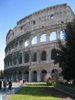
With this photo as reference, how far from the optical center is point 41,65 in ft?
87.4

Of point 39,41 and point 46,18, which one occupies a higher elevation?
point 46,18

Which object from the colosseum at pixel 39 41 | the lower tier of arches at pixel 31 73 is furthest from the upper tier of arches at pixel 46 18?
the lower tier of arches at pixel 31 73

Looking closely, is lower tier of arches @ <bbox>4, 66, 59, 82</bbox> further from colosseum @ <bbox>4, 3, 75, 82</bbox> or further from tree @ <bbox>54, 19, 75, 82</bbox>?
tree @ <bbox>54, 19, 75, 82</bbox>

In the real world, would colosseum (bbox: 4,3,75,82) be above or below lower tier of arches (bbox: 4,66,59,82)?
above

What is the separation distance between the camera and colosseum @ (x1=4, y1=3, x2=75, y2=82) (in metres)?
26.3

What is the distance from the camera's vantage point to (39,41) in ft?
92.2

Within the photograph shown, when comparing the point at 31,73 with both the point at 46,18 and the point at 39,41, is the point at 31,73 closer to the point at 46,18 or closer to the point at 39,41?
the point at 39,41

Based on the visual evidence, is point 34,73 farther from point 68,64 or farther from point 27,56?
point 68,64

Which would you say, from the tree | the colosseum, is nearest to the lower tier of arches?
the colosseum

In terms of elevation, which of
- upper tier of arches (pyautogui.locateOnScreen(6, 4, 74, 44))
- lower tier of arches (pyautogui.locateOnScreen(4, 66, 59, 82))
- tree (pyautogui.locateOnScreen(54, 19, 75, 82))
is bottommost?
lower tier of arches (pyautogui.locateOnScreen(4, 66, 59, 82))

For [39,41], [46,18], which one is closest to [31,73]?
[39,41]

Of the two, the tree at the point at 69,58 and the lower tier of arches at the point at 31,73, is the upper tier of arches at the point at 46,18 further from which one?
the tree at the point at 69,58

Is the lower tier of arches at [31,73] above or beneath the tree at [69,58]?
beneath

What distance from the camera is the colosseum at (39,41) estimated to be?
26.3m
